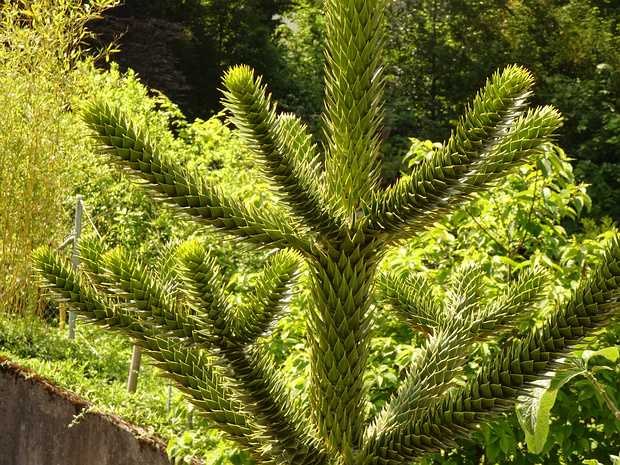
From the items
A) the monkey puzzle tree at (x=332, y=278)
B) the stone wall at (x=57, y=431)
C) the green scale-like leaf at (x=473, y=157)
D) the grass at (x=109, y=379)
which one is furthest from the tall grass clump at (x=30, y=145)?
the green scale-like leaf at (x=473, y=157)

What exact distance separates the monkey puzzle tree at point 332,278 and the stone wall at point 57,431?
107 inches

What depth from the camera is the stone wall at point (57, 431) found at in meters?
4.16

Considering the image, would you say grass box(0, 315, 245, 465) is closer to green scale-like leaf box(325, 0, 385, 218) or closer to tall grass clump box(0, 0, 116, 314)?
tall grass clump box(0, 0, 116, 314)

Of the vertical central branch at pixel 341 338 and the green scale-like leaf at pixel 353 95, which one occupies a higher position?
the green scale-like leaf at pixel 353 95

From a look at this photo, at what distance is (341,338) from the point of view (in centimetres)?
142

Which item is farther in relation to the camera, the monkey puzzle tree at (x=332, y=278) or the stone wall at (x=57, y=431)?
the stone wall at (x=57, y=431)

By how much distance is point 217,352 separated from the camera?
133 cm

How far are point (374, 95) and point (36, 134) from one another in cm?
626

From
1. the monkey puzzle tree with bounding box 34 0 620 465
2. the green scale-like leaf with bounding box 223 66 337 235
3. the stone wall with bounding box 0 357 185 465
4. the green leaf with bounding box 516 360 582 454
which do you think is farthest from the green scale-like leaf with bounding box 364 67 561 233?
the stone wall with bounding box 0 357 185 465

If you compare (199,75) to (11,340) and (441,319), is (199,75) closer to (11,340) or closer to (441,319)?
(11,340)

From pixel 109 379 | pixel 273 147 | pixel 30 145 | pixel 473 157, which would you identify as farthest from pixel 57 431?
pixel 473 157

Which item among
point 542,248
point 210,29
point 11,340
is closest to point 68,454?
point 11,340

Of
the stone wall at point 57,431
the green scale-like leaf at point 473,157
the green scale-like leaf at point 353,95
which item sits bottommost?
the stone wall at point 57,431

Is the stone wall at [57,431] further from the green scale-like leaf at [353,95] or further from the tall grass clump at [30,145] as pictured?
the green scale-like leaf at [353,95]
